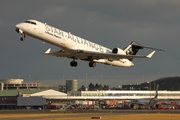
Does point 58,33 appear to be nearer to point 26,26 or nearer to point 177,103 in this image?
point 26,26

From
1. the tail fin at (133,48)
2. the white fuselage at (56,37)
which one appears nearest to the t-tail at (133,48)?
the tail fin at (133,48)

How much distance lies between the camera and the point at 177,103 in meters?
168

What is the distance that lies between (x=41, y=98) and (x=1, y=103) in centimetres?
2055

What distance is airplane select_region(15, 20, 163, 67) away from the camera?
250 feet

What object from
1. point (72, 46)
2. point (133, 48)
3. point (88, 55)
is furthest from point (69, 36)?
point (133, 48)

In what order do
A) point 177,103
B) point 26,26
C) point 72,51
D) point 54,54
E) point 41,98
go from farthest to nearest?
1. point 41,98
2. point 177,103
3. point 54,54
4. point 72,51
5. point 26,26

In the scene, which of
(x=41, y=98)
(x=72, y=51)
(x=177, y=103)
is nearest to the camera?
(x=72, y=51)

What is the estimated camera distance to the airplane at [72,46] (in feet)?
250

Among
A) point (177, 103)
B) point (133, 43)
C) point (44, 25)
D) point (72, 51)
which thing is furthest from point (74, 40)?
point (177, 103)

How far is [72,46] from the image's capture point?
3199 inches

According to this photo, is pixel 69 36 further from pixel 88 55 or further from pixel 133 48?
pixel 133 48

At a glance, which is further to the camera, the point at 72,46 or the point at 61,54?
the point at 61,54

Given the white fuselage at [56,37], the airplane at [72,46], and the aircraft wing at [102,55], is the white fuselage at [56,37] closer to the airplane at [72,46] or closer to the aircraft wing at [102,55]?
the airplane at [72,46]

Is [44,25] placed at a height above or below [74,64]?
above
